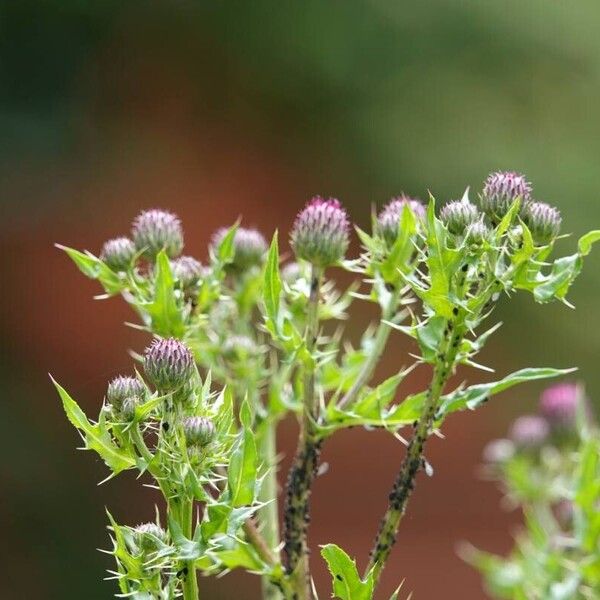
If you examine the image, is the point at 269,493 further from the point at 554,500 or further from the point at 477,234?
the point at 554,500

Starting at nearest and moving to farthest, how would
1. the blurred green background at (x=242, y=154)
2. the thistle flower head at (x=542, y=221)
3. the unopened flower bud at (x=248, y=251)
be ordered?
the thistle flower head at (x=542, y=221) < the unopened flower bud at (x=248, y=251) < the blurred green background at (x=242, y=154)

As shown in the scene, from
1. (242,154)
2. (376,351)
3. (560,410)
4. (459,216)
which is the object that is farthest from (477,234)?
(242,154)

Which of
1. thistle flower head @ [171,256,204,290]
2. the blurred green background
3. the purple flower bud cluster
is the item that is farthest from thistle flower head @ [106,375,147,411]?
the blurred green background

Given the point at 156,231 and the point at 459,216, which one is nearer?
Answer: the point at 459,216

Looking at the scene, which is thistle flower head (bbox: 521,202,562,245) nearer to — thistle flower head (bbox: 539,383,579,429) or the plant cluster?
the plant cluster

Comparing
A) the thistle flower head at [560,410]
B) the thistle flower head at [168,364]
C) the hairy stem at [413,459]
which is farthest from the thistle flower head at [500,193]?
the thistle flower head at [560,410]

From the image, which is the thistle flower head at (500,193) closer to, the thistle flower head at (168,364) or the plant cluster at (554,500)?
the thistle flower head at (168,364)

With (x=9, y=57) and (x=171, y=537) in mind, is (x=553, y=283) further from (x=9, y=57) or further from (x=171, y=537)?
(x=9, y=57)
